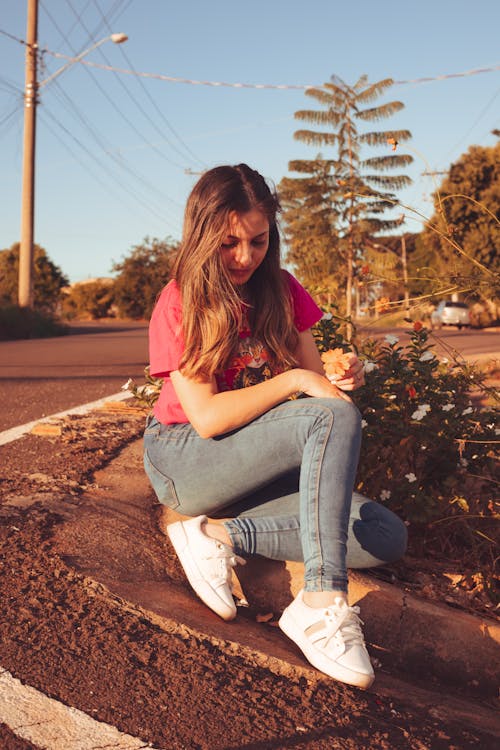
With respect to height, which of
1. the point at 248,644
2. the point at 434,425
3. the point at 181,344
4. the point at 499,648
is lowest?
the point at 499,648

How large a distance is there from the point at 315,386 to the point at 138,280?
1996 inches

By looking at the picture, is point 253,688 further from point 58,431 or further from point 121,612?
point 58,431

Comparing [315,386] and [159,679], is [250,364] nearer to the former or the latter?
[315,386]

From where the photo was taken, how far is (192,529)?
2576mm

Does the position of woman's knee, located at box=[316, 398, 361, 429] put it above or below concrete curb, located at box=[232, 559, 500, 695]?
above

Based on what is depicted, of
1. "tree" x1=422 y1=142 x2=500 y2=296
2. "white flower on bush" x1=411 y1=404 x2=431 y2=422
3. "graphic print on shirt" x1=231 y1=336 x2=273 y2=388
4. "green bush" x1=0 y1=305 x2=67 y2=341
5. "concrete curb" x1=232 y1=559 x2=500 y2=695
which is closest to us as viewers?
"concrete curb" x1=232 y1=559 x2=500 y2=695

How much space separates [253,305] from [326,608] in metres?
1.10

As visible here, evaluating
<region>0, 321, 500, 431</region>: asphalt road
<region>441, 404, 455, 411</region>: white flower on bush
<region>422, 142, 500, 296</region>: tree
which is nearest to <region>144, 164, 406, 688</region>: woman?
<region>441, 404, 455, 411</region>: white flower on bush

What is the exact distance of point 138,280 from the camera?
171 ft

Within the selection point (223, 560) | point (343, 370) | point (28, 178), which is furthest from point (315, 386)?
point (28, 178)

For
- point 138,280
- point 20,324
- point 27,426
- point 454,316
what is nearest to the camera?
point 27,426

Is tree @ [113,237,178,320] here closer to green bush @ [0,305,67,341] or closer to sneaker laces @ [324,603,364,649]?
green bush @ [0,305,67,341]

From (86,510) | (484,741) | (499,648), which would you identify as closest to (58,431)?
(86,510)

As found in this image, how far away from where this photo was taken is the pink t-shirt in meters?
2.58
